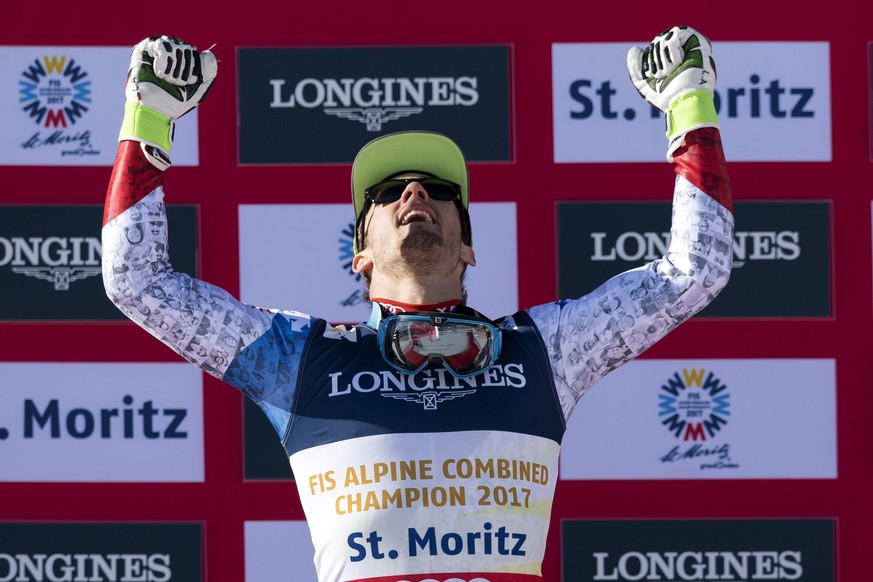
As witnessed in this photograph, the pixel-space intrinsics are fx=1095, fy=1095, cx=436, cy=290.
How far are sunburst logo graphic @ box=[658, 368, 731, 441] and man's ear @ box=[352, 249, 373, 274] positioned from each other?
1060 mm

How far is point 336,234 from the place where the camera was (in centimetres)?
271

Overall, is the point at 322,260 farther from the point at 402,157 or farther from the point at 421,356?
the point at 421,356

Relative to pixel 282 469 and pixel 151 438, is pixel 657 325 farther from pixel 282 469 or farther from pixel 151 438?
pixel 151 438

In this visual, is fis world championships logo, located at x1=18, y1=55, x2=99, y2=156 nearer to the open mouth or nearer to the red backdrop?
the red backdrop

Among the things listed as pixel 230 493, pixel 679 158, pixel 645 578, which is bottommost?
pixel 645 578

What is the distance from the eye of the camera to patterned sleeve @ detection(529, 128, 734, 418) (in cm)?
177

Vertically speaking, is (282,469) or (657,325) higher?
→ (657,325)

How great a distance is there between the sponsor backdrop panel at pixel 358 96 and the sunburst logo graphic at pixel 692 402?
71cm

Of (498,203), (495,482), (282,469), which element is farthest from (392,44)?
(495,482)

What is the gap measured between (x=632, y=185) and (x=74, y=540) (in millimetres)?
1642

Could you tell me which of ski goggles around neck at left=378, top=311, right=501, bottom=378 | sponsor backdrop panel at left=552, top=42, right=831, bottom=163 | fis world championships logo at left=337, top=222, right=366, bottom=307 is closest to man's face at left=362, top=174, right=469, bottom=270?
ski goggles around neck at left=378, top=311, right=501, bottom=378

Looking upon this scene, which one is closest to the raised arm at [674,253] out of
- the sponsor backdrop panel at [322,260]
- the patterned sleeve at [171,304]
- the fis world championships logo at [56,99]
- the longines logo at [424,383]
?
the longines logo at [424,383]

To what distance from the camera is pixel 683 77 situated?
1791 mm

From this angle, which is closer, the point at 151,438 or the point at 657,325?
the point at 657,325
